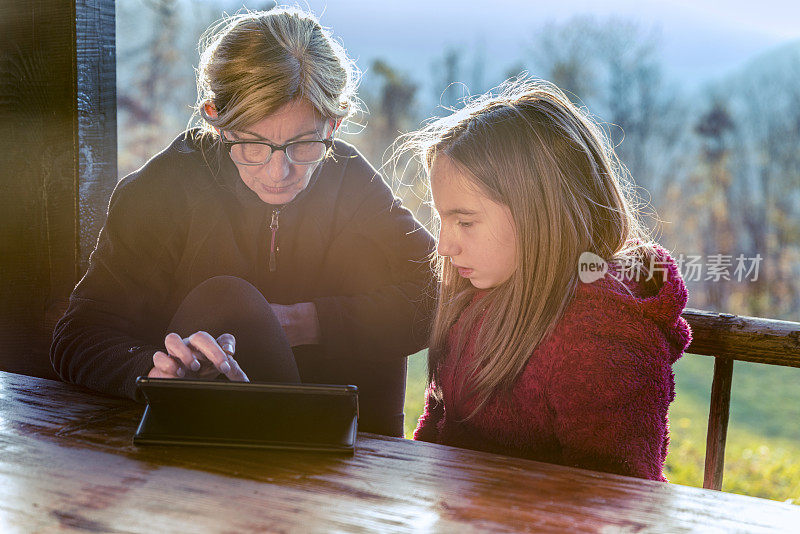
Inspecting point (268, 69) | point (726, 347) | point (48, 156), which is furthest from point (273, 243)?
point (726, 347)

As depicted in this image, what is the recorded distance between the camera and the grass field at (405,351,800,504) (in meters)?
5.27

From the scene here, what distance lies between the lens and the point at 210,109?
1639mm

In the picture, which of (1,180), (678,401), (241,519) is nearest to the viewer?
(241,519)

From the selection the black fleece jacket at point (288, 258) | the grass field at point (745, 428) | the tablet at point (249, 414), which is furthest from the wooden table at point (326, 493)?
the grass field at point (745, 428)

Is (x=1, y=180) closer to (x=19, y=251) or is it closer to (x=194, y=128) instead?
(x=19, y=251)

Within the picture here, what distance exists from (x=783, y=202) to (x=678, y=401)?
2.58m

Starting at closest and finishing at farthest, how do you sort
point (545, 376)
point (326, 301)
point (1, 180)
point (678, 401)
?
point (545, 376) → point (326, 301) → point (1, 180) → point (678, 401)

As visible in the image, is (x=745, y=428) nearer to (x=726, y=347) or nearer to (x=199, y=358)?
(x=726, y=347)

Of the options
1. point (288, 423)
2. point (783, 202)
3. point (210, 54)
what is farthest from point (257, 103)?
point (783, 202)

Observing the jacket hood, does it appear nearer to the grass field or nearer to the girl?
the girl

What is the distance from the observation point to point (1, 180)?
1.98 metres

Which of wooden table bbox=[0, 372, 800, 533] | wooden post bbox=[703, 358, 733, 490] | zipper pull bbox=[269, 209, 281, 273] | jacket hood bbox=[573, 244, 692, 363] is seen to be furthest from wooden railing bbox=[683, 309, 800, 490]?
zipper pull bbox=[269, 209, 281, 273]

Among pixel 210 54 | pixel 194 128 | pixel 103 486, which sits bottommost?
pixel 103 486

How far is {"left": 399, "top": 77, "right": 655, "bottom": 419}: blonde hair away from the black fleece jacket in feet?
1.15
